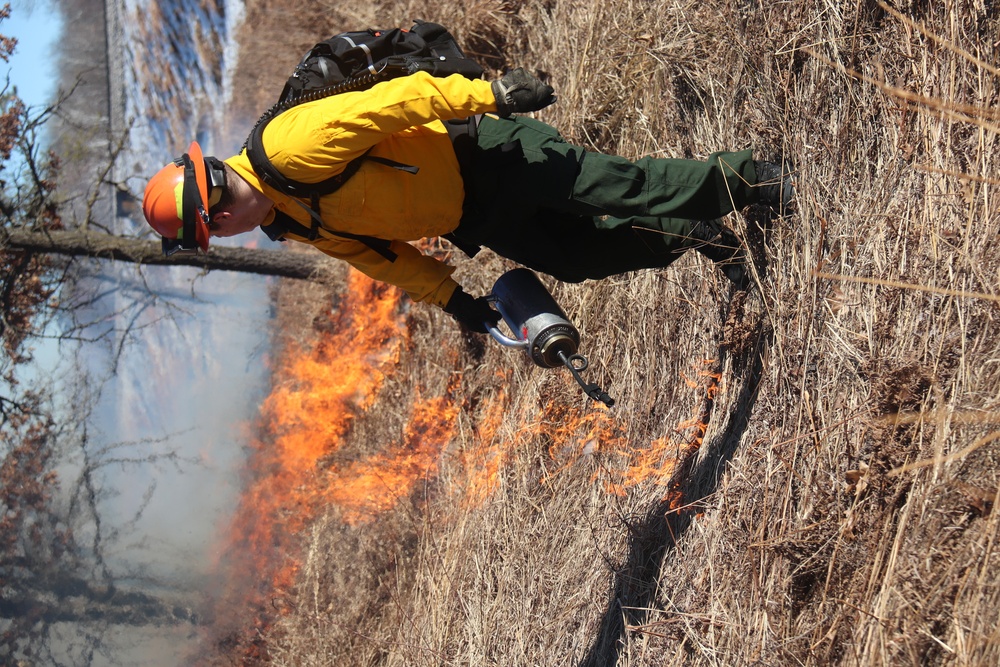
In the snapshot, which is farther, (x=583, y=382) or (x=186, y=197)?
(x=583, y=382)

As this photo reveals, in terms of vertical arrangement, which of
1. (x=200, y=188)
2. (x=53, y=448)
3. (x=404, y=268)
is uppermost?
(x=200, y=188)

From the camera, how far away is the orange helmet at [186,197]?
2.87m

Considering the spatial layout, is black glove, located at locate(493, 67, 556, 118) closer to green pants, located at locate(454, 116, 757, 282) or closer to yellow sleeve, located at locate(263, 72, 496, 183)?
yellow sleeve, located at locate(263, 72, 496, 183)

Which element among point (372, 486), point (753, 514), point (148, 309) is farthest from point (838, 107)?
point (148, 309)

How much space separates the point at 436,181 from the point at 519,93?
556 mm

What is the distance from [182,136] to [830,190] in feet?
32.4

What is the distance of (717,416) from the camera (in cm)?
361

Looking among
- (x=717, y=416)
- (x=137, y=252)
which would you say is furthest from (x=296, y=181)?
(x=137, y=252)

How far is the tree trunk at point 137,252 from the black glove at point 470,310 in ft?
11.7

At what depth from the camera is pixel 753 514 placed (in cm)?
300

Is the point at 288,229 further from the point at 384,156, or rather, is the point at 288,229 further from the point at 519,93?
the point at 519,93

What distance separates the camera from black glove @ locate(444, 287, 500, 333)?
354 centimetres

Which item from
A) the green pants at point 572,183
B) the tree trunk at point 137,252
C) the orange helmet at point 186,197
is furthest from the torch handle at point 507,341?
the tree trunk at point 137,252

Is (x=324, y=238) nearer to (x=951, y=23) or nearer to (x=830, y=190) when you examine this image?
(x=830, y=190)
